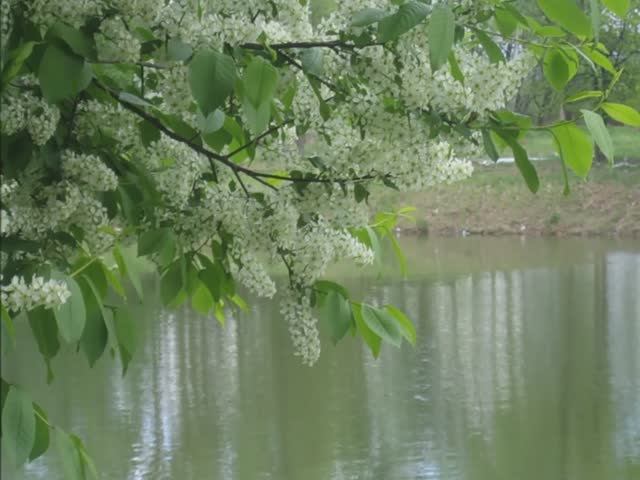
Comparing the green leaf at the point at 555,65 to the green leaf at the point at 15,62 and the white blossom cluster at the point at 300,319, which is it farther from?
the green leaf at the point at 15,62

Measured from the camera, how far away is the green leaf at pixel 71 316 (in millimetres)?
1456

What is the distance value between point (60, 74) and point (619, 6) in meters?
0.72

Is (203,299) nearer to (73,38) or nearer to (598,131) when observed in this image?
(73,38)

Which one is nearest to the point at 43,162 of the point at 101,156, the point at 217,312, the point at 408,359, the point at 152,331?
the point at 101,156

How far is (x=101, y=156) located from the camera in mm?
1957

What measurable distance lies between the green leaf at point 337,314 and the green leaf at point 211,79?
56 centimetres

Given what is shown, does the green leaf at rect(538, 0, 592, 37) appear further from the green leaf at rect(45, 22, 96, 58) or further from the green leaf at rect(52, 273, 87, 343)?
the green leaf at rect(52, 273, 87, 343)

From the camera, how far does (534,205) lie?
91.5 ft

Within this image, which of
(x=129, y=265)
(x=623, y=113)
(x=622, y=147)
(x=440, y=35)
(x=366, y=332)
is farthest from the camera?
(x=622, y=147)

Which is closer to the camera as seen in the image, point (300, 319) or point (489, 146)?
point (489, 146)

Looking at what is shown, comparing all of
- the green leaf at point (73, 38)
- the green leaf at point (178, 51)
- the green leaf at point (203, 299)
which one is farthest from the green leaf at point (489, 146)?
the green leaf at point (203, 299)

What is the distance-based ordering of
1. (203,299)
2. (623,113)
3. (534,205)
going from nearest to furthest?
(623,113) → (203,299) → (534,205)

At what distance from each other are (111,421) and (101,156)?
775 centimetres

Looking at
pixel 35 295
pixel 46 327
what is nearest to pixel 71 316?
pixel 35 295
